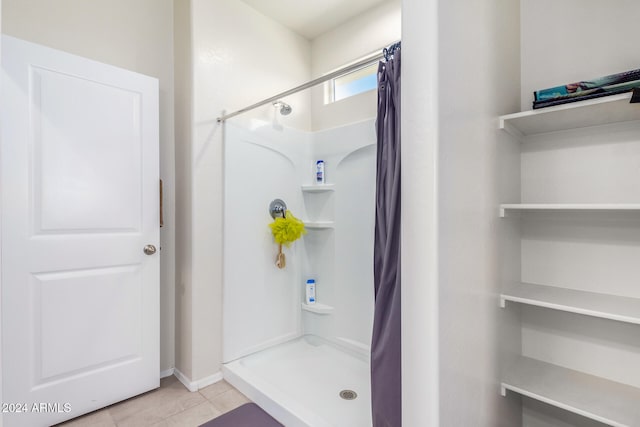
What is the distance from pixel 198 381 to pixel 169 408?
231 millimetres

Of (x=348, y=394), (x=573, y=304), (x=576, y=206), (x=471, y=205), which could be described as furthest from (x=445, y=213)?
(x=348, y=394)

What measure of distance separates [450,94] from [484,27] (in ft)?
1.64

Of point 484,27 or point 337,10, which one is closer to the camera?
point 484,27

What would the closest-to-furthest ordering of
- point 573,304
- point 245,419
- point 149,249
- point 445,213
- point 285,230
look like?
point 445,213
point 573,304
point 245,419
point 149,249
point 285,230

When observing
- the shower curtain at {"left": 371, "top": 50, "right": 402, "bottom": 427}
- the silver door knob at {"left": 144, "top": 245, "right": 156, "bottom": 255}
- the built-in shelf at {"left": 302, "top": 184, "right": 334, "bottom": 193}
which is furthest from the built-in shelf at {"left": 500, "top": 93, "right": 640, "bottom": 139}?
the silver door knob at {"left": 144, "top": 245, "right": 156, "bottom": 255}

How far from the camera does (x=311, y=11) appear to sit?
256cm

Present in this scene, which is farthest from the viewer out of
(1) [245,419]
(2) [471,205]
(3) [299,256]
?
(3) [299,256]

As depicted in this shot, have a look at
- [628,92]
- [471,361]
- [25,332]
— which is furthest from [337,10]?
[25,332]

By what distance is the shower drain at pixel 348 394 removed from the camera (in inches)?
77.8

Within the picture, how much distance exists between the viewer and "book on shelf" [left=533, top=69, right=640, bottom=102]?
1227 millimetres

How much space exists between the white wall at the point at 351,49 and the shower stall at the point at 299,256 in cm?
3

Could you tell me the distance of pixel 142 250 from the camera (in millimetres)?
2039

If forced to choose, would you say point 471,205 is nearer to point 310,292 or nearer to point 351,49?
point 310,292

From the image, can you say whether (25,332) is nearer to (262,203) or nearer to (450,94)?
(262,203)
